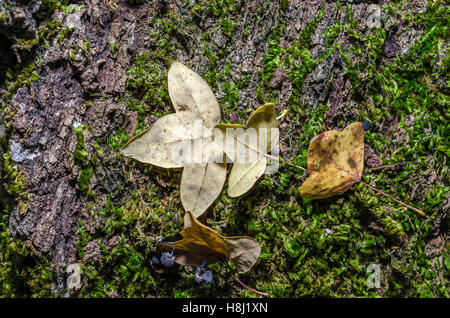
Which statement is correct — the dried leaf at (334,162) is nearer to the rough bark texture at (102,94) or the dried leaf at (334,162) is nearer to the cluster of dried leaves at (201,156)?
the rough bark texture at (102,94)

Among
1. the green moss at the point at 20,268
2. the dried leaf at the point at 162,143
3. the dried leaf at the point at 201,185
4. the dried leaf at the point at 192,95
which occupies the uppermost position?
the dried leaf at the point at 192,95

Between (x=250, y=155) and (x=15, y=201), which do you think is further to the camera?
(x=15, y=201)

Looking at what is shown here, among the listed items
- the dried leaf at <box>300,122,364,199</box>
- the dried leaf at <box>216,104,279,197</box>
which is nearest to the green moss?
the dried leaf at <box>216,104,279,197</box>

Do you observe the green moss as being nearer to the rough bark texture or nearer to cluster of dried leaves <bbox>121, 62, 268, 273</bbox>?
the rough bark texture

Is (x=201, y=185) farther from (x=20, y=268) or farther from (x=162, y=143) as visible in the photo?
(x=20, y=268)

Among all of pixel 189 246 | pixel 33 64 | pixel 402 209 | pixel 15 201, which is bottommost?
pixel 189 246

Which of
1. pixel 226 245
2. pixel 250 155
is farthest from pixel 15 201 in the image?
pixel 250 155

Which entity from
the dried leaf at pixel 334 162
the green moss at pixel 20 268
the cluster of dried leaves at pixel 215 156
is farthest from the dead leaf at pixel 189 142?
the green moss at pixel 20 268

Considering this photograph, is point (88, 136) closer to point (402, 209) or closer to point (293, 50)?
point (293, 50)
